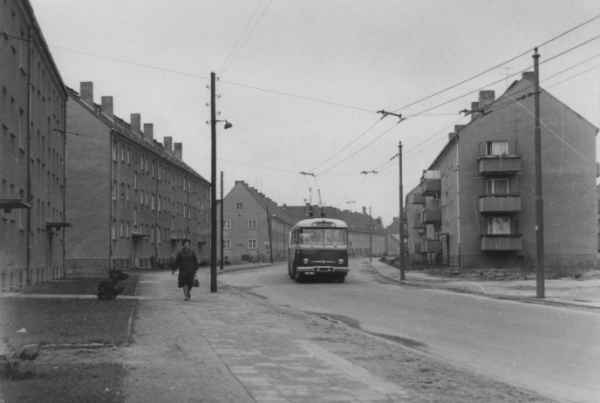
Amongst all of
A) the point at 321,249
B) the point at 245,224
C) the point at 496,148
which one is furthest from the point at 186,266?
the point at 245,224

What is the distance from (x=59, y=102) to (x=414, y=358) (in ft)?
123

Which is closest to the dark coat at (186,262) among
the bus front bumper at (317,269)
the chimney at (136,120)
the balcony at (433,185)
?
the bus front bumper at (317,269)

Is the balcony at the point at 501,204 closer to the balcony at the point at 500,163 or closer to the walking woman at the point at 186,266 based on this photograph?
the balcony at the point at 500,163

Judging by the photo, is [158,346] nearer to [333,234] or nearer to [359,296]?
[359,296]

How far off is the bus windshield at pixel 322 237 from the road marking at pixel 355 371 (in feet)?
71.4

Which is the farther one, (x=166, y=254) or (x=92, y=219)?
(x=166, y=254)

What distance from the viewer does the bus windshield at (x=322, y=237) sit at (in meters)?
33.4

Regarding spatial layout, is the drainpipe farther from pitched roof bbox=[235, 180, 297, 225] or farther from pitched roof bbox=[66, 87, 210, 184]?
pitched roof bbox=[235, 180, 297, 225]

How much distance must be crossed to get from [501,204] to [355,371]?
143 feet

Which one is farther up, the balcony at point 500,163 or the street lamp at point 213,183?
the balcony at point 500,163

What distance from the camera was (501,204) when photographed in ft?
165

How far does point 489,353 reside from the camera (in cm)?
1120

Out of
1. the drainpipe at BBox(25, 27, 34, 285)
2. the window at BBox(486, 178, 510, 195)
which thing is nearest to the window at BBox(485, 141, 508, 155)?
the window at BBox(486, 178, 510, 195)

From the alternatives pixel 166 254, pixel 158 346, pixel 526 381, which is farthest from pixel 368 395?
pixel 166 254
